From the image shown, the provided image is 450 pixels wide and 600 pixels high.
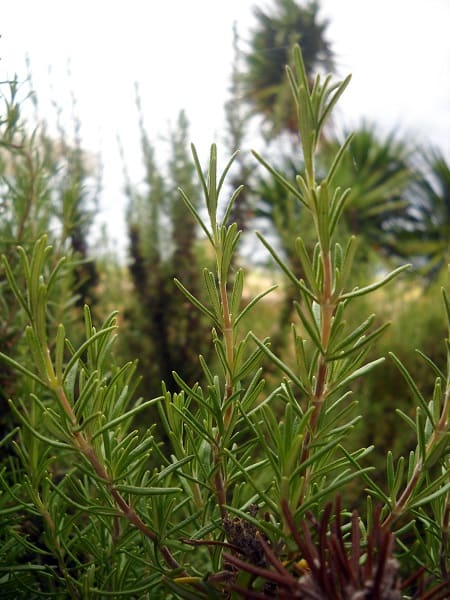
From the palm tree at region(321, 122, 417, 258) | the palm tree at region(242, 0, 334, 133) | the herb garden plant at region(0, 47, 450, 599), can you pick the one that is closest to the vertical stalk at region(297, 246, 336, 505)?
the herb garden plant at region(0, 47, 450, 599)

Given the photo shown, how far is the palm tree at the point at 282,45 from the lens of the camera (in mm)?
2278

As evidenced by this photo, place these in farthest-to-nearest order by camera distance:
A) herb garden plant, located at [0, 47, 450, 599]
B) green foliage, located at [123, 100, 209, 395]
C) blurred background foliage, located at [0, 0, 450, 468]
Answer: green foliage, located at [123, 100, 209, 395], blurred background foliage, located at [0, 0, 450, 468], herb garden plant, located at [0, 47, 450, 599]

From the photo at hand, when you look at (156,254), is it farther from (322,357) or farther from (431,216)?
(431,216)

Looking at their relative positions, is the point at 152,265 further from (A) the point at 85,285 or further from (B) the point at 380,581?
(B) the point at 380,581

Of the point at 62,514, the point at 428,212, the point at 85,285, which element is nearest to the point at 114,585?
the point at 62,514

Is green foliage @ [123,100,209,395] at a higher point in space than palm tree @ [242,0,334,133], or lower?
lower

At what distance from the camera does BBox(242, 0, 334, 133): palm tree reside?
228 centimetres

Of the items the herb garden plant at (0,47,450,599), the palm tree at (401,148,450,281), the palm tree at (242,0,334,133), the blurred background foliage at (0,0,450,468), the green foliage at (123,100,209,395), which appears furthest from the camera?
the palm tree at (401,148,450,281)

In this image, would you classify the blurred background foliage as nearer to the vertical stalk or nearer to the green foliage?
the green foliage

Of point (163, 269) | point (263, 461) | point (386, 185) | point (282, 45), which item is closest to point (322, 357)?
point (263, 461)

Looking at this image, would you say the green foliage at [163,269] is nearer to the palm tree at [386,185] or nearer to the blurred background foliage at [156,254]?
the blurred background foliage at [156,254]

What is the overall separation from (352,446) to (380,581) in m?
0.94

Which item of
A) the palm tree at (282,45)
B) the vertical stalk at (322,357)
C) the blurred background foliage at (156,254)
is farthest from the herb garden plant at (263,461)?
the palm tree at (282,45)

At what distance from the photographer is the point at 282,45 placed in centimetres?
199
